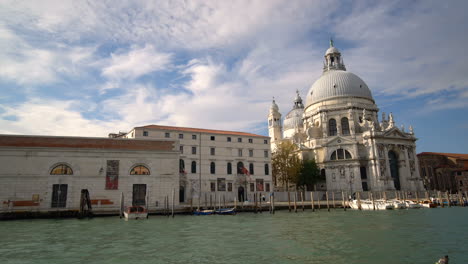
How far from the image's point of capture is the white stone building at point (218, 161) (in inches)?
1447

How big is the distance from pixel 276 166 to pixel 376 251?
3725 centimetres

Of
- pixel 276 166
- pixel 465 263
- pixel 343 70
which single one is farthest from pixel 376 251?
pixel 343 70

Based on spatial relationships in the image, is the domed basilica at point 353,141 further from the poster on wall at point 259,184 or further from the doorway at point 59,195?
the doorway at point 59,195

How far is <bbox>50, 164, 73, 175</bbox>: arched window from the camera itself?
2659 cm

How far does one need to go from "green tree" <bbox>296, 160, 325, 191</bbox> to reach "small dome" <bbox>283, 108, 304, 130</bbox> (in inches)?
944

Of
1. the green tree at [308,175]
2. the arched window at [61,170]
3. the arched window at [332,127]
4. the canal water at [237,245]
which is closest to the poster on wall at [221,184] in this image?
the green tree at [308,175]

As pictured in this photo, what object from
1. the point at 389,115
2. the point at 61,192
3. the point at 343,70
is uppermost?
the point at 343,70

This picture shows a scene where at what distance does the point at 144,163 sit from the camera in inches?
1118

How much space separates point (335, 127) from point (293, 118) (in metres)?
20.4

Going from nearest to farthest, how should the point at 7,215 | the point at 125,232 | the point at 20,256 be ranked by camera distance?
the point at 20,256
the point at 125,232
the point at 7,215

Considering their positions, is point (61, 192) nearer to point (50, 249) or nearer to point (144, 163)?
point (144, 163)

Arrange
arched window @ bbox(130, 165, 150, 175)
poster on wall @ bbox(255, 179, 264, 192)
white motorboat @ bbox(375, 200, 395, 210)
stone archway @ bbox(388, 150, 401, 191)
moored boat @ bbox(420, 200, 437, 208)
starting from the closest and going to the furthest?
arched window @ bbox(130, 165, 150, 175), white motorboat @ bbox(375, 200, 395, 210), moored boat @ bbox(420, 200, 437, 208), poster on wall @ bbox(255, 179, 264, 192), stone archway @ bbox(388, 150, 401, 191)

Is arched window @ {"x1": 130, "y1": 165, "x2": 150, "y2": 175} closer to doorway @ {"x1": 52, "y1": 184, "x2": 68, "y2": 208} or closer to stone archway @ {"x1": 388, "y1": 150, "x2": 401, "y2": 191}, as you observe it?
doorway @ {"x1": 52, "y1": 184, "x2": 68, "y2": 208}

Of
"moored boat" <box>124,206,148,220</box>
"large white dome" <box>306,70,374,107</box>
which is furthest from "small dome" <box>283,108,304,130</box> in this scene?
"moored boat" <box>124,206,148,220</box>
